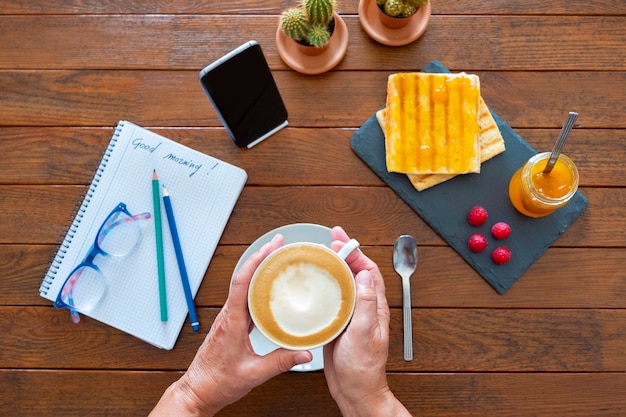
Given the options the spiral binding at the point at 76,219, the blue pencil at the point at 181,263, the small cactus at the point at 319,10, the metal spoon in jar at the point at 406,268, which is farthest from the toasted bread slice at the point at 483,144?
the spiral binding at the point at 76,219

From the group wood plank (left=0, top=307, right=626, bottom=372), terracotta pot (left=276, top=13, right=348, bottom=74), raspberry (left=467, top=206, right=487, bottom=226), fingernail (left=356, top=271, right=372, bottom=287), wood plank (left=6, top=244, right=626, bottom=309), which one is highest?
terracotta pot (left=276, top=13, right=348, bottom=74)

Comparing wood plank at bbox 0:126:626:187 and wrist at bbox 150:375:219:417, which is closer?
wrist at bbox 150:375:219:417

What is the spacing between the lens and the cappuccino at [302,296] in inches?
31.6

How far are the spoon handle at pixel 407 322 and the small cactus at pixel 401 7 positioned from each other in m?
0.56

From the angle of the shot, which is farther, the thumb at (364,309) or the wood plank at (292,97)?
the wood plank at (292,97)

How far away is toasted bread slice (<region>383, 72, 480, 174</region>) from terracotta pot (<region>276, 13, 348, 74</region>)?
14 centimetres

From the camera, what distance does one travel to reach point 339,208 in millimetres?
1120

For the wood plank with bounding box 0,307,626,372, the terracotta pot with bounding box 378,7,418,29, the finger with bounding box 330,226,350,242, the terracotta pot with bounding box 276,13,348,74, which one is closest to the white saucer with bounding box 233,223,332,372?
the finger with bounding box 330,226,350,242

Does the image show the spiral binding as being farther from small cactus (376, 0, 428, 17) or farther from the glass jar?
the glass jar

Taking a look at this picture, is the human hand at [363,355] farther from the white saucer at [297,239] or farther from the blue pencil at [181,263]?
the blue pencil at [181,263]

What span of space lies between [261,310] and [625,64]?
98 centimetres

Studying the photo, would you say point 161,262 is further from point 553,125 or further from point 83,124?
point 553,125

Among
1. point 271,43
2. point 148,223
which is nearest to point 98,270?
point 148,223

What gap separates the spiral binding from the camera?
111 centimetres
